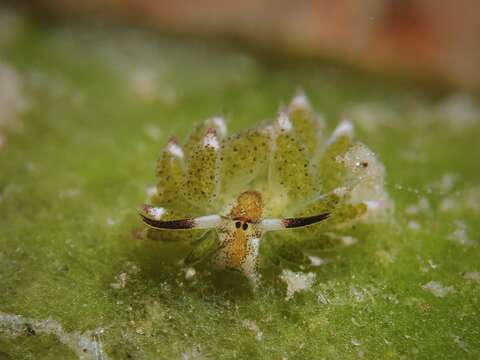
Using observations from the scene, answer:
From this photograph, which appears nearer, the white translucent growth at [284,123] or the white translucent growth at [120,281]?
the white translucent growth at [120,281]

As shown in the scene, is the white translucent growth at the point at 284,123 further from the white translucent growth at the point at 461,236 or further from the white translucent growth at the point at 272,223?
the white translucent growth at the point at 461,236

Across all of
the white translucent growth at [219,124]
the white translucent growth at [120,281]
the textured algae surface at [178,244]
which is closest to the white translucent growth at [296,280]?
the textured algae surface at [178,244]

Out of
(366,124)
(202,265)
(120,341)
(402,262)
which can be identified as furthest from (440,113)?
(120,341)

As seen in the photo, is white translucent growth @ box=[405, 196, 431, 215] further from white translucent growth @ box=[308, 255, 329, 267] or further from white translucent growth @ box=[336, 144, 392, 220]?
white translucent growth @ box=[308, 255, 329, 267]

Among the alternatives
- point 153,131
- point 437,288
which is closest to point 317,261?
point 437,288

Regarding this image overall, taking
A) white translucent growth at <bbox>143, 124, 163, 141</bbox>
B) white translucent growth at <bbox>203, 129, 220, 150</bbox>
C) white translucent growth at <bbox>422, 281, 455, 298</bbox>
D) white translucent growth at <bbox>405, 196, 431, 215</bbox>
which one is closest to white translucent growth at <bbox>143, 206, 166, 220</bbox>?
white translucent growth at <bbox>203, 129, 220, 150</bbox>

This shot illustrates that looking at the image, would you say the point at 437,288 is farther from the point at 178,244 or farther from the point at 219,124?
the point at 219,124
